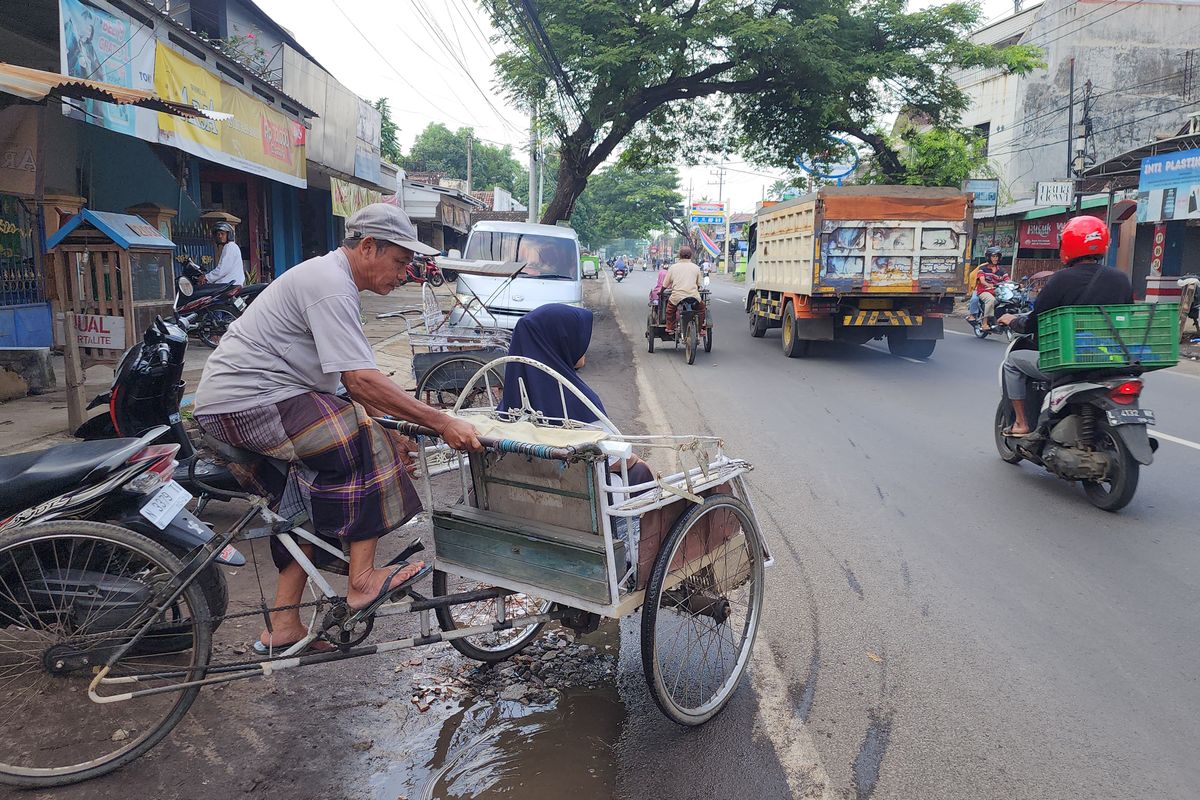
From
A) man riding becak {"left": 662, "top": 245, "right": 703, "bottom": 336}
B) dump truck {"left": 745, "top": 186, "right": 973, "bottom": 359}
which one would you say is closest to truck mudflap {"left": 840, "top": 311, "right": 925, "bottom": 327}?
dump truck {"left": 745, "top": 186, "right": 973, "bottom": 359}

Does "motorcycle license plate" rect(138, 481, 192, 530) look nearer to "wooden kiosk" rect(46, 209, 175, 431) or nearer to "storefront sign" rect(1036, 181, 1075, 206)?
"wooden kiosk" rect(46, 209, 175, 431)

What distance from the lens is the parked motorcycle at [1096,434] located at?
17.3 feet

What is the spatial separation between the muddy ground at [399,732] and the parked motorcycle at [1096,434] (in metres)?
3.73

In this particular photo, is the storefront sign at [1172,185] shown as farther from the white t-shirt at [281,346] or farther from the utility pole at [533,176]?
the white t-shirt at [281,346]

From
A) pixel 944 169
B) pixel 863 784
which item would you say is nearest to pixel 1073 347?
pixel 863 784

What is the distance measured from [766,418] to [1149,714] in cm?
534

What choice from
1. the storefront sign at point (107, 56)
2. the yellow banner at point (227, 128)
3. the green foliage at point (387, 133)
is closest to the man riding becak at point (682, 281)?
the yellow banner at point (227, 128)

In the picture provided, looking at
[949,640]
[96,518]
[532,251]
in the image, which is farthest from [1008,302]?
[96,518]

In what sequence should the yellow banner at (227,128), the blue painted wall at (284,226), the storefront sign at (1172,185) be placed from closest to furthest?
the yellow banner at (227,128) → the storefront sign at (1172,185) → the blue painted wall at (284,226)

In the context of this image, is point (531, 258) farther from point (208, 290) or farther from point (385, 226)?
point (385, 226)

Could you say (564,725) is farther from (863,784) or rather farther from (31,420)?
(31,420)

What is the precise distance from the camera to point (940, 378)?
11.0 m

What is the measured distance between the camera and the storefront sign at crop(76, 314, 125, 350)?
6.51 metres

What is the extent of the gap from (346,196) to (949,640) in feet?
59.7
